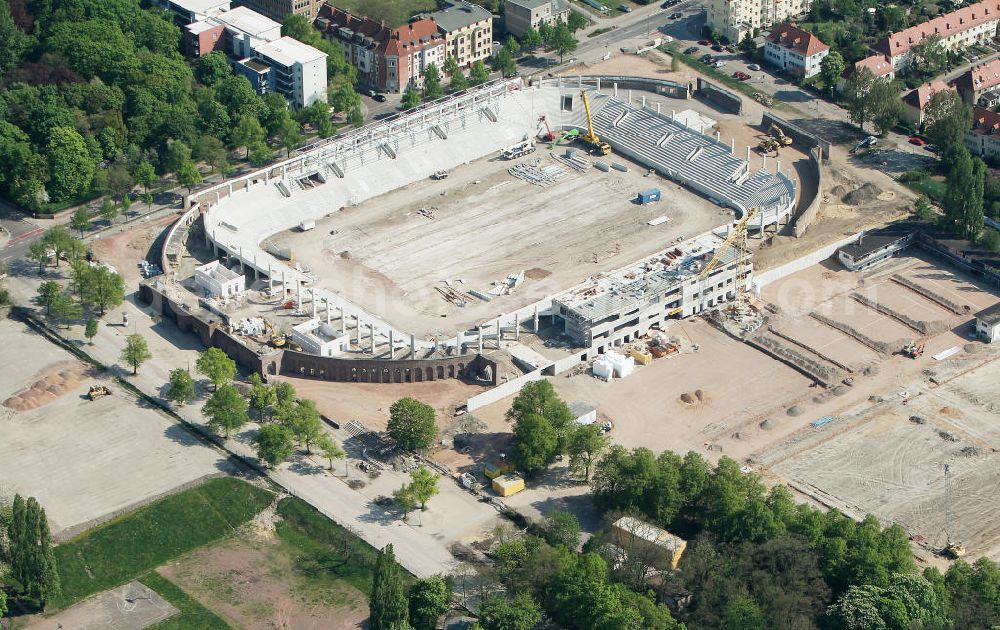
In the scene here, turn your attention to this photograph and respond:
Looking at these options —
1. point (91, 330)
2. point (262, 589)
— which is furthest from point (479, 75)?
point (262, 589)

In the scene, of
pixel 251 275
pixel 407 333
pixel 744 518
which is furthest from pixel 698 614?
pixel 251 275

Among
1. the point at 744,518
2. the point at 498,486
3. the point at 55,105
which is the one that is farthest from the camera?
the point at 55,105

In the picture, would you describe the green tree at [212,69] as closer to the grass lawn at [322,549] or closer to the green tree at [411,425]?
the green tree at [411,425]

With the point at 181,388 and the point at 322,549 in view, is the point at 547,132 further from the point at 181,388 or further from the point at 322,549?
the point at 322,549

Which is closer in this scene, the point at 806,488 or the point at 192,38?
the point at 806,488

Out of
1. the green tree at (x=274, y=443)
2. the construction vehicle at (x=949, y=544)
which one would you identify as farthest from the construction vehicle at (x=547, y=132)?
the construction vehicle at (x=949, y=544)

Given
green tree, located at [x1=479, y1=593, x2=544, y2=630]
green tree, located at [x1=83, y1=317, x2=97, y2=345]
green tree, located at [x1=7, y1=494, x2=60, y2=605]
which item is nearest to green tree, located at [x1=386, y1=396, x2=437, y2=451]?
green tree, located at [x1=479, y1=593, x2=544, y2=630]

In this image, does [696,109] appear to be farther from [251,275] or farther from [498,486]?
[498,486]
